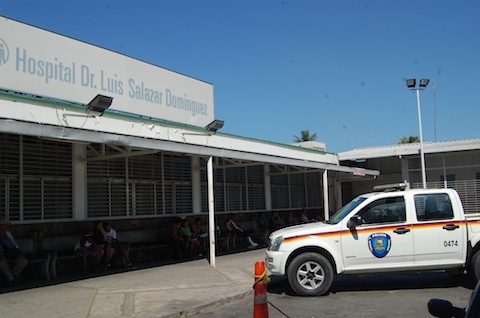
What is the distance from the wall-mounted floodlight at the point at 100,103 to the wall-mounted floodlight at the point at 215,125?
13.4 ft

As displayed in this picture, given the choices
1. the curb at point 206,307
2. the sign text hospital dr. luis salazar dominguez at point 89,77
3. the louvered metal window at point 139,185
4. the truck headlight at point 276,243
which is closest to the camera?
the curb at point 206,307

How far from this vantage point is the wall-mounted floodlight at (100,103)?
37.5 ft

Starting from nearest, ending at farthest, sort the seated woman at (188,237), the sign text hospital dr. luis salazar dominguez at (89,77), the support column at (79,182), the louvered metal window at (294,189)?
the sign text hospital dr. luis salazar dominguez at (89,77) < the support column at (79,182) < the seated woman at (188,237) < the louvered metal window at (294,189)

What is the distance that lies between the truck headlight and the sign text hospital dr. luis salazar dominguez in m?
5.99

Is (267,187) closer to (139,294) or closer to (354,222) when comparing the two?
(354,222)

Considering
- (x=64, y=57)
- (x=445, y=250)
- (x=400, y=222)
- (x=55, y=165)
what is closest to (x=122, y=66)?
(x=64, y=57)

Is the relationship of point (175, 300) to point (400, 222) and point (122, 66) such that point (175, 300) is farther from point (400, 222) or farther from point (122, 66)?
point (122, 66)

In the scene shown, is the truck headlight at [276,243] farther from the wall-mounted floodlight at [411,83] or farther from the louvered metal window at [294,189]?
the wall-mounted floodlight at [411,83]

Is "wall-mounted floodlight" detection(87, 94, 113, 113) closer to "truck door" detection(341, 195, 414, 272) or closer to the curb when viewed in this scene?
the curb

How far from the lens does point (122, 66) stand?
13.5 m

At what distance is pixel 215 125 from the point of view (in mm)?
15164

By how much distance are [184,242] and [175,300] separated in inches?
230

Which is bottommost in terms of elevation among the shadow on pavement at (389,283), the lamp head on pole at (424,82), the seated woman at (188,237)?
the shadow on pavement at (389,283)

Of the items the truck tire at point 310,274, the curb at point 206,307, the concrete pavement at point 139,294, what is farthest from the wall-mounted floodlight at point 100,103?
the truck tire at point 310,274
